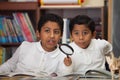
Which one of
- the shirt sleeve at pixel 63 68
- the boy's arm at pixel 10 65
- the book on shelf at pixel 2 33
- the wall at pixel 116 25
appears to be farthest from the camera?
the book on shelf at pixel 2 33

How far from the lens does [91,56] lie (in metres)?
1.62

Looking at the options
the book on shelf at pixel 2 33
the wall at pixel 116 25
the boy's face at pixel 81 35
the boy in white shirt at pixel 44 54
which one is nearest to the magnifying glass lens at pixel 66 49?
the boy in white shirt at pixel 44 54

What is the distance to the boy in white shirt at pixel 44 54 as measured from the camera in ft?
4.90

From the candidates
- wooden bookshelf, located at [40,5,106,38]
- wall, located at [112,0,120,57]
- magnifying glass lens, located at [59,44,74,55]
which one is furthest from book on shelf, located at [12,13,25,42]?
magnifying glass lens, located at [59,44,74,55]

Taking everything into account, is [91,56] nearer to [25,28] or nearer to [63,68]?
[63,68]

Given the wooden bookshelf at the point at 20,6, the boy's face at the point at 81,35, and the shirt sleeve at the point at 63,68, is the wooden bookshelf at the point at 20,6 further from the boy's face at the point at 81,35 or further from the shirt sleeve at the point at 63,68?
the shirt sleeve at the point at 63,68

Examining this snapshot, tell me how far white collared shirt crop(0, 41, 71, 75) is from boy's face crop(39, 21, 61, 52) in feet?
0.18

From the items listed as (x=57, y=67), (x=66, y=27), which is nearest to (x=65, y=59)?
(x=57, y=67)

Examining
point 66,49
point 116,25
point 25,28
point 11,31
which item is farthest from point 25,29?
point 66,49

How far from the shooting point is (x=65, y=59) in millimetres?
1376

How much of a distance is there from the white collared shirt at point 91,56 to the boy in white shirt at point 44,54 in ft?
0.36

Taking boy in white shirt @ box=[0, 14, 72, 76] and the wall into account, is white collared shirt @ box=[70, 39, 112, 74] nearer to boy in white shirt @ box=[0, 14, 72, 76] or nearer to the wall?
boy in white shirt @ box=[0, 14, 72, 76]

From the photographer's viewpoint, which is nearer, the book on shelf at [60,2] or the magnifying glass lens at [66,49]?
the magnifying glass lens at [66,49]

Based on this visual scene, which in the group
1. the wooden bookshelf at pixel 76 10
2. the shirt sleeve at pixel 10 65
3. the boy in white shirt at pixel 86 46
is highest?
the wooden bookshelf at pixel 76 10
